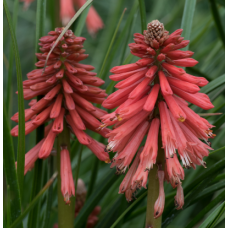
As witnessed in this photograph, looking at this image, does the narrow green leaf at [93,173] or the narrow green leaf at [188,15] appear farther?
the narrow green leaf at [93,173]

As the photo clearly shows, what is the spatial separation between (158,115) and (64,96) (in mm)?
511

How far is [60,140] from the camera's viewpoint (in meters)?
1.52

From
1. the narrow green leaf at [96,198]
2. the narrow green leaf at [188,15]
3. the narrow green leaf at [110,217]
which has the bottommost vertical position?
the narrow green leaf at [110,217]

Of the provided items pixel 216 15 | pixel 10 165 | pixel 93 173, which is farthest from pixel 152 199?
pixel 216 15

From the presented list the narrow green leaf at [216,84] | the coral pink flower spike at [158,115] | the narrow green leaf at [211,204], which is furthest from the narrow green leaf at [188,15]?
the narrow green leaf at [211,204]

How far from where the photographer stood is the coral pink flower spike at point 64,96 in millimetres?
1478

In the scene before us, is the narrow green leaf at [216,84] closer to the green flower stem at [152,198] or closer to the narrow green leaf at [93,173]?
the green flower stem at [152,198]

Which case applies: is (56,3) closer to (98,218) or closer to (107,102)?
(107,102)

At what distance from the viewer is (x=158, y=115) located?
1.37m

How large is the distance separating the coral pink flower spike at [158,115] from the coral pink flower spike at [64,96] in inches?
7.9

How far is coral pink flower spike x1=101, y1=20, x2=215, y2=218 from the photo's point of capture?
Answer: 4.04 feet

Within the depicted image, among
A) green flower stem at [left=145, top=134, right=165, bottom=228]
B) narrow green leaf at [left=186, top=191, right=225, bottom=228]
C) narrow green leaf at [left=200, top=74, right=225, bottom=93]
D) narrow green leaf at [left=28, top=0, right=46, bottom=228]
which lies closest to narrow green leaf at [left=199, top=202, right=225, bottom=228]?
narrow green leaf at [left=186, top=191, right=225, bottom=228]

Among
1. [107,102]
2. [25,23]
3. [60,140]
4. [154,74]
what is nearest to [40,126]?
[60,140]

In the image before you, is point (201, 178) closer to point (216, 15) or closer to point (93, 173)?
point (93, 173)
